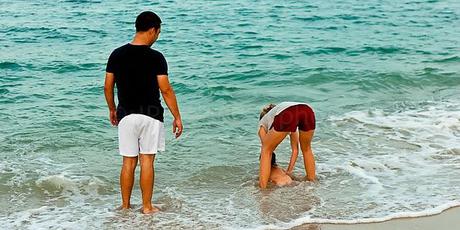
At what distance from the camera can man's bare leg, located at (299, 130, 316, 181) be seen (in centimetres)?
745

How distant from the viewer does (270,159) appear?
752 centimetres

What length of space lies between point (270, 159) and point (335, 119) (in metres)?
3.36

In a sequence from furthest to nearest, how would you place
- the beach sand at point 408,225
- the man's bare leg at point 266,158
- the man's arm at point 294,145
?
the man's arm at point 294,145 → the man's bare leg at point 266,158 → the beach sand at point 408,225

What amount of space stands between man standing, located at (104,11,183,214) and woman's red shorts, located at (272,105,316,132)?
4.11 feet

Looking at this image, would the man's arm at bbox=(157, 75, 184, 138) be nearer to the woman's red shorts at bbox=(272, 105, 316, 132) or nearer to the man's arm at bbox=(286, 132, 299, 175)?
the woman's red shorts at bbox=(272, 105, 316, 132)

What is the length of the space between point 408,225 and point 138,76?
8.98ft

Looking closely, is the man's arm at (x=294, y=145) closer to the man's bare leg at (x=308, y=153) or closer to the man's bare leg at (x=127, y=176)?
the man's bare leg at (x=308, y=153)

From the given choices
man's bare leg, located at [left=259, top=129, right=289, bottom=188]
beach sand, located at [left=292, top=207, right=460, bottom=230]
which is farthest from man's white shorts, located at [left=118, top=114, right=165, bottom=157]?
beach sand, located at [left=292, top=207, right=460, bottom=230]

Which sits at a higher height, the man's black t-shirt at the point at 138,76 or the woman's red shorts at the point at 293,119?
the man's black t-shirt at the point at 138,76

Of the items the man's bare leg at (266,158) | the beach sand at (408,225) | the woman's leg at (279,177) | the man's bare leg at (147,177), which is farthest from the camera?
the woman's leg at (279,177)

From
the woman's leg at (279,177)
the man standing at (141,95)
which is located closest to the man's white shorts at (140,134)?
the man standing at (141,95)

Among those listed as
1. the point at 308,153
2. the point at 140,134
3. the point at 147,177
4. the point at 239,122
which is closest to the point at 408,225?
the point at 308,153

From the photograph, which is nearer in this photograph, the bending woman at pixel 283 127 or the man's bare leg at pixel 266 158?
the bending woman at pixel 283 127

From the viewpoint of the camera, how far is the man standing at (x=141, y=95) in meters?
6.16
